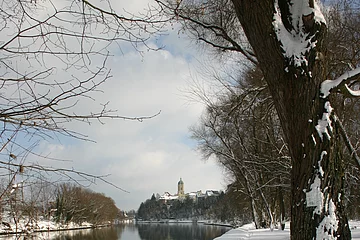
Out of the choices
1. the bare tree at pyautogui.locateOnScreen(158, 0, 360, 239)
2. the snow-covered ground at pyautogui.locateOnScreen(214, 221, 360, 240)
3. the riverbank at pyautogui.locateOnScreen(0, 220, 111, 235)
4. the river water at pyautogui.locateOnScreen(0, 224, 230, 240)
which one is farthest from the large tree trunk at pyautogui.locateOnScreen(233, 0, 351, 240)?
the river water at pyautogui.locateOnScreen(0, 224, 230, 240)

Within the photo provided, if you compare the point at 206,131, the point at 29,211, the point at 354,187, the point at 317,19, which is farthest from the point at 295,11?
the point at 206,131

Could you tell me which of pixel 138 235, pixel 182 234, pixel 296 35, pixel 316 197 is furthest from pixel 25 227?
pixel 138 235

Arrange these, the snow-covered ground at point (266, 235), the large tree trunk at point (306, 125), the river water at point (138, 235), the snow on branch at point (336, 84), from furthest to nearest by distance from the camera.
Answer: the river water at point (138, 235) < the snow-covered ground at point (266, 235) < the snow on branch at point (336, 84) < the large tree trunk at point (306, 125)

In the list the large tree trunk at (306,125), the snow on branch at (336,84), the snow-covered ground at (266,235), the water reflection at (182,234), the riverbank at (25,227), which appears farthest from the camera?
the water reflection at (182,234)

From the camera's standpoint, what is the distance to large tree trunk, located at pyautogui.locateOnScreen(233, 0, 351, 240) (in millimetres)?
2688

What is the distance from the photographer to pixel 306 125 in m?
2.77

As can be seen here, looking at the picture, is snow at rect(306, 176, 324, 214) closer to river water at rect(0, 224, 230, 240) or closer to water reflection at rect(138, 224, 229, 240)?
river water at rect(0, 224, 230, 240)

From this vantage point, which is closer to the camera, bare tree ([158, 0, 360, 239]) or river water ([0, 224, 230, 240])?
bare tree ([158, 0, 360, 239])

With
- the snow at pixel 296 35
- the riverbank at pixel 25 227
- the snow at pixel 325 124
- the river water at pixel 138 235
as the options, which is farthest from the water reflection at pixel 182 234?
the snow at pixel 296 35

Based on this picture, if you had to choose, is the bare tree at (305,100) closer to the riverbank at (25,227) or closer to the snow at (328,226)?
the snow at (328,226)

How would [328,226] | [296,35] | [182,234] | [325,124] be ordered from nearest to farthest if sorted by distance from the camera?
[328,226] → [325,124] → [296,35] → [182,234]

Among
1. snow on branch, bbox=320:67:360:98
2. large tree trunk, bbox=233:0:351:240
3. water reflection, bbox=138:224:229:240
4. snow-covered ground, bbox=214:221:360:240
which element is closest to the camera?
large tree trunk, bbox=233:0:351:240

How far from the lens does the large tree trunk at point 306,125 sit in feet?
8.82

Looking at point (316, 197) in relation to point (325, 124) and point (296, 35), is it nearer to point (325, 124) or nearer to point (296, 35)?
point (325, 124)
